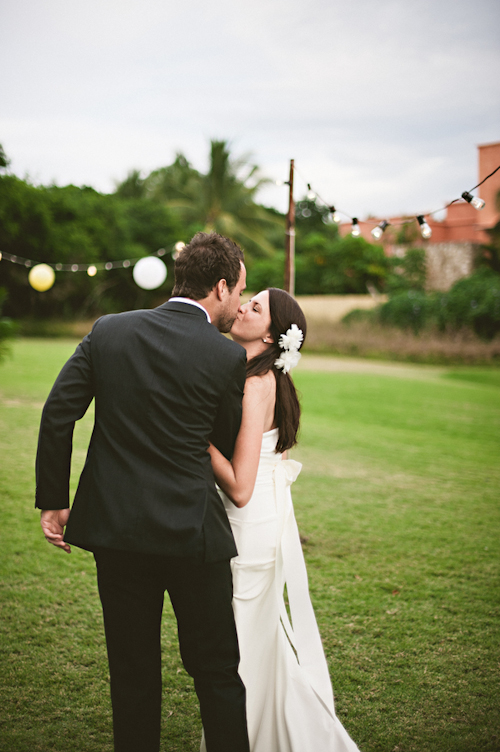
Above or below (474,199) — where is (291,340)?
below

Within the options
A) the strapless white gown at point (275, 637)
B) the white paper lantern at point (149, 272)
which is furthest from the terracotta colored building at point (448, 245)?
the strapless white gown at point (275, 637)

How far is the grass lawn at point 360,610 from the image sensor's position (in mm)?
2377

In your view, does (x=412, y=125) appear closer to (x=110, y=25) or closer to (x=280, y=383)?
(x=110, y=25)

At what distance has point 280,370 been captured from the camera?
223 cm

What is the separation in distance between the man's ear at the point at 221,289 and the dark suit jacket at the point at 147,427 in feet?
0.34

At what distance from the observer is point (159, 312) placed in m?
1.64

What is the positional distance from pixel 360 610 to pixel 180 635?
2091mm

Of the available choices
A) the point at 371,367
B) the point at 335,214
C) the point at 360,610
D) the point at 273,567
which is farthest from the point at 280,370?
the point at 371,367

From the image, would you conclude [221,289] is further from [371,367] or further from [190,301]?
[371,367]

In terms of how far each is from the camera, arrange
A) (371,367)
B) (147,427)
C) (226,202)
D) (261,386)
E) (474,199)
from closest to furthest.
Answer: (147,427)
(261,386)
(474,199)
(371,367)
(226,202)

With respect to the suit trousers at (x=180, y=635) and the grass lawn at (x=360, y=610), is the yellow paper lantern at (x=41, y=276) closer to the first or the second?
the grass lawn at (x=360, y=610)

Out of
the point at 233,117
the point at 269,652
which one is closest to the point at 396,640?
the point at 269,652

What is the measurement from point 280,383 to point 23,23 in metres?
9.02

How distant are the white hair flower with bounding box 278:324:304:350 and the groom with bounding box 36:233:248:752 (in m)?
0.50
